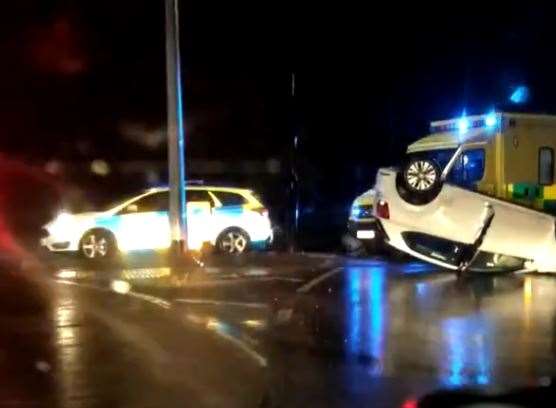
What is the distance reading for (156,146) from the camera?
3706 centimetres

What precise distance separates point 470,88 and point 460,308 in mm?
29162

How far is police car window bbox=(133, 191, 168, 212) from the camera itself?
2095 centimetres

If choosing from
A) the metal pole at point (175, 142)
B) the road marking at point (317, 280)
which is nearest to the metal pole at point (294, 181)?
the metal pole at point (175, 142)

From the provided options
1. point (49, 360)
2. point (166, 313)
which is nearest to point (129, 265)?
point (166, 313)

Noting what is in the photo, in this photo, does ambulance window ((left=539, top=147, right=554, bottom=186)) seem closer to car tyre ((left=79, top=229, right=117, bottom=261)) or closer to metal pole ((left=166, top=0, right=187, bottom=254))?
metal pole ((left=166, top=0, right=187, bottom=254))

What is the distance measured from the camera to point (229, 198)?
70.5ft

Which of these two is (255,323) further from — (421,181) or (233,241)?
(233,241)

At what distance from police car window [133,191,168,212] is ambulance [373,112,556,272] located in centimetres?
614

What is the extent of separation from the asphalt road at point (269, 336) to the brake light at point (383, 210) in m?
0.98

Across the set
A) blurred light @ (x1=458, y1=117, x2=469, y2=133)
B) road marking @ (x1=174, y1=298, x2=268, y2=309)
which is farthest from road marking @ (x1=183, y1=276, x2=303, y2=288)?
blurred light @ (x1=458, y1=117, x2=469, y2=133)

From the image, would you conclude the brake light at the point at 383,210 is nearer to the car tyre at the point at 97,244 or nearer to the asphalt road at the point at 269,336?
the asphalt road at the point at 269,336

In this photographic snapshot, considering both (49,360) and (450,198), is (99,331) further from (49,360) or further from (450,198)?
(450,198)

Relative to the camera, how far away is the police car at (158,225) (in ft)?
67.3

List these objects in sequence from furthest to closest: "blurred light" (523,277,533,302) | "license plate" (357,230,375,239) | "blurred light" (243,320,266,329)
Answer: "license plate" (357,230,375,239), "blurred light" (523,277,533,302), "blurred light" (243,320,266,329)
